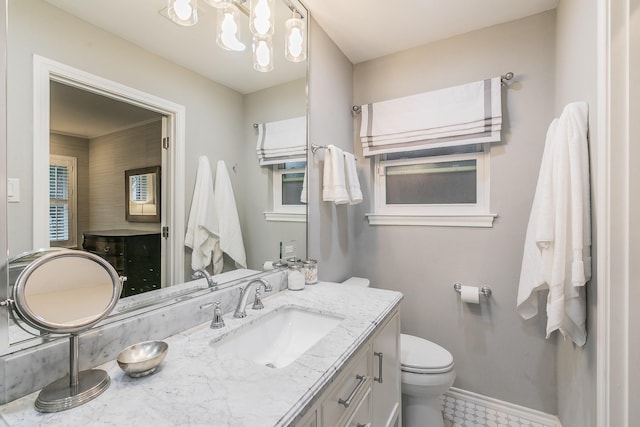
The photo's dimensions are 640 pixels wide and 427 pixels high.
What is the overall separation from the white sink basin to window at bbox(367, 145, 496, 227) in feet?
3.71

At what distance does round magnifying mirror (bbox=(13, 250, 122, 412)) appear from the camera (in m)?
0.59

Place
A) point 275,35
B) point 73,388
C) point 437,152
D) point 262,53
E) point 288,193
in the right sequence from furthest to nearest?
point 437,152
point 288,193
point 275,35
point 262,53
point 73,388

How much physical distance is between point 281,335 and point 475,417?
1.44m

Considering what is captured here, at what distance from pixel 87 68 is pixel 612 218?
1686mm

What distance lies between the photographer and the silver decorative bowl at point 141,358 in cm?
67

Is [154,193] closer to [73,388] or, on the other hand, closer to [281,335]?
[73,388]

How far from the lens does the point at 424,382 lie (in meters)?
1.45

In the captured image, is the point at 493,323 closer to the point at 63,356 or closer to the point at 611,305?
the point at 611,305

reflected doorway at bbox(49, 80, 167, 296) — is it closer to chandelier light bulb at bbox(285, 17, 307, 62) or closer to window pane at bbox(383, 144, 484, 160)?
chandelier light bulb at bbox(285, 17, 307, 62)

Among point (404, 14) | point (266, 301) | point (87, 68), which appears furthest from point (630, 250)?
point (87, 68)

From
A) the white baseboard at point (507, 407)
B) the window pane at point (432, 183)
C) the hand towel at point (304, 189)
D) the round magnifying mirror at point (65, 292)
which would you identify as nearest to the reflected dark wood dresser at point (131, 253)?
the round magnifying mirror at point (65, 292)

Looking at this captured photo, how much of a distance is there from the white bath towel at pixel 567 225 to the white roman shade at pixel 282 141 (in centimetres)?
122

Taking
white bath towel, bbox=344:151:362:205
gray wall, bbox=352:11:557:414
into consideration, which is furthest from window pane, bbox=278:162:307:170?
gray wall, bbox=352:11:557:414

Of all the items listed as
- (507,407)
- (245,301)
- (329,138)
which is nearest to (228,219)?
(245,301)
